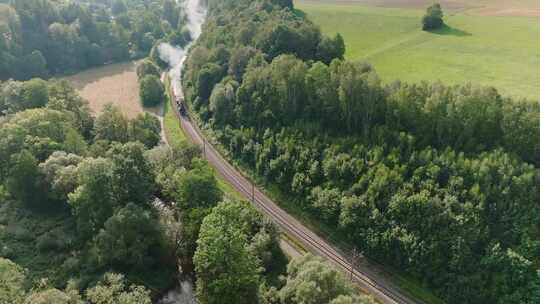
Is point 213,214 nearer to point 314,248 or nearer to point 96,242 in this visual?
point 96,242

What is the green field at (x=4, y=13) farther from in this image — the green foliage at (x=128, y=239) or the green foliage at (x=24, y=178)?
the green foliage at (x=128, y=239)

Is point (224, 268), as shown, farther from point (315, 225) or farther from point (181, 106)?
point (181, 106)

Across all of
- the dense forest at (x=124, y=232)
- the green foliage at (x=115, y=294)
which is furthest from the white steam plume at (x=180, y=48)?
the green foliage at (x=115, y=294)

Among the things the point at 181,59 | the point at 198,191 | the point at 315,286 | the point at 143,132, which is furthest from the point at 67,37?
the point at 315,286

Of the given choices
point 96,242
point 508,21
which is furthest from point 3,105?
point 508,21

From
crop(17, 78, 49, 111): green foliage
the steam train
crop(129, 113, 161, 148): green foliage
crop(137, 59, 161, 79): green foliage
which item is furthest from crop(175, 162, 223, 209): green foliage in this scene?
crop(137, 59, 161, 79): green foliage

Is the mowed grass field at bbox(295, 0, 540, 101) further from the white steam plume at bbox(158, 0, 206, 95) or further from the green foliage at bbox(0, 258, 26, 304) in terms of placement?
the green foliage at bbox(0, 258, 26, 304)
